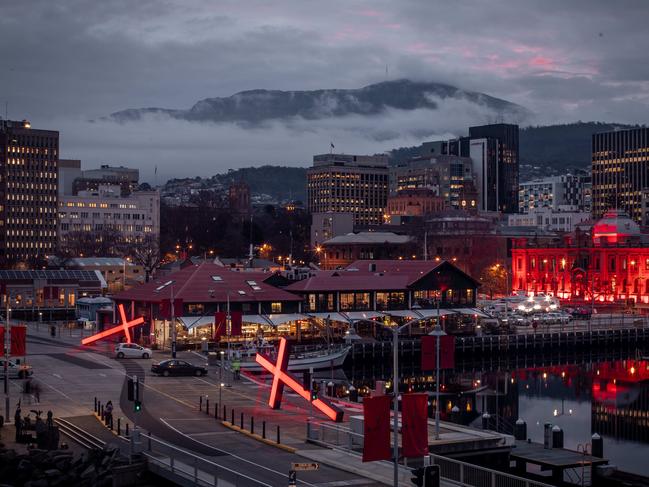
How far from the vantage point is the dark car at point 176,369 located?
73.2 metres

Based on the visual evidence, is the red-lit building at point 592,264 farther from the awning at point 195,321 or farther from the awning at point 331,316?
the awning at point 195,321

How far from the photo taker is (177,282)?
99562 millimetres

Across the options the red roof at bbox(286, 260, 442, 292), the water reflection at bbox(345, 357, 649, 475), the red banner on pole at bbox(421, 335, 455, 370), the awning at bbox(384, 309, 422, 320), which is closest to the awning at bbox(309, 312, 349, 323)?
the red roof at bbox(286, 260, 442, 292)

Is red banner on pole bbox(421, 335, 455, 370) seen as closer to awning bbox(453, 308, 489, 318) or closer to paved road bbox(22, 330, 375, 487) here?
paved road bbox(22, 330, 375, 487)

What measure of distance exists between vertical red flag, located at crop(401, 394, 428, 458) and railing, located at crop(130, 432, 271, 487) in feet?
17.7

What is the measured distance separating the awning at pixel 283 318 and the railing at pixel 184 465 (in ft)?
163

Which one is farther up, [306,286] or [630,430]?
[306,286]

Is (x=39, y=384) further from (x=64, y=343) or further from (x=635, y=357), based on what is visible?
(x=635, y=357)

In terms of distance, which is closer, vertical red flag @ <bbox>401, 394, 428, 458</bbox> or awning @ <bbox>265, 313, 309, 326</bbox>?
vertical red flag @ <bbox>401, 394, 428, 458</bbox>

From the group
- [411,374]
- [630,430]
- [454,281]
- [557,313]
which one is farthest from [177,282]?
[557,313]

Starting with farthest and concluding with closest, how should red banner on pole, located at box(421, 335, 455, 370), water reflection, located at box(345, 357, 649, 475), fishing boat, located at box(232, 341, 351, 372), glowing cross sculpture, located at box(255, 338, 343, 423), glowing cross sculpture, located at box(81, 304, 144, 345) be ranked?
1. glowing cross sculpture, located at box(81, 304, 144, 345)
2. fishing boat, located at box(232, 341, 351, 372)
3. water reflection, located at box(345, 357, 649, 475)
4. glowing cross sculpture, located at box(255, 338, 343, 423)
5. red banner on pole, located at box(421, 335, 455, 370)

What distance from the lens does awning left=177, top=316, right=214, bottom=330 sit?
305ft

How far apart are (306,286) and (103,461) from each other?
6278 cm

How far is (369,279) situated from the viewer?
360 feet
